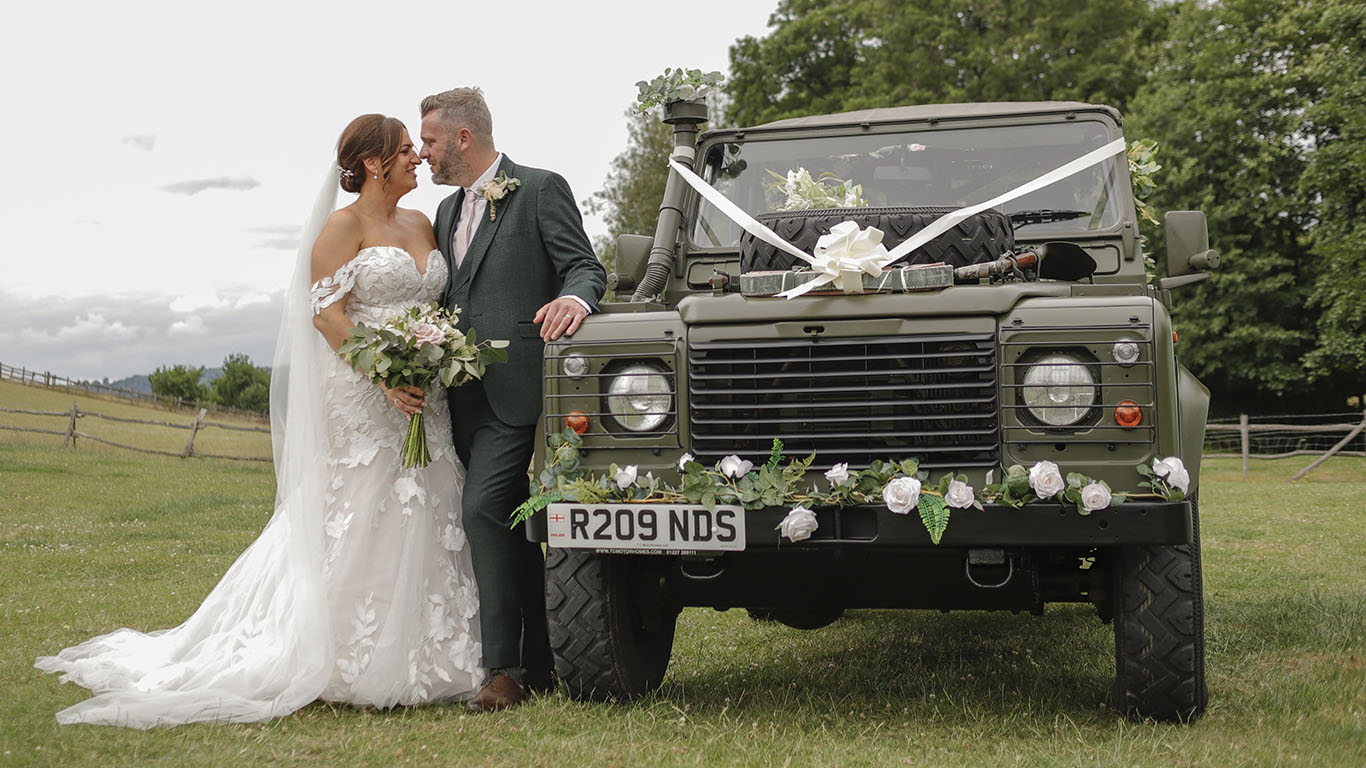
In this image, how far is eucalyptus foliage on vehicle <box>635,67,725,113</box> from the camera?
231 inches

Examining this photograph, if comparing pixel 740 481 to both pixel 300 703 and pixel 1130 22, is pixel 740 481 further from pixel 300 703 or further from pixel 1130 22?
pixel 1130 22

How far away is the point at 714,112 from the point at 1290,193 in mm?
17209

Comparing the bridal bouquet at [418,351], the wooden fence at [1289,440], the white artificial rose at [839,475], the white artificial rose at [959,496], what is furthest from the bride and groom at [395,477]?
the wooden fence at [1289,440]

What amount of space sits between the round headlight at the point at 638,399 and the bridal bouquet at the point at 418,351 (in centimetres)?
74

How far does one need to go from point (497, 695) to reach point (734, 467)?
4.87ft

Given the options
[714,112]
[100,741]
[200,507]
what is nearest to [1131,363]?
[100,741]

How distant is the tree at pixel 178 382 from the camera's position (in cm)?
9150

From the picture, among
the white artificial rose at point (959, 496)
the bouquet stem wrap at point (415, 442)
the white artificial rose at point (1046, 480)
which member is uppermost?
the bouquet stem wrap at point (415, 442)

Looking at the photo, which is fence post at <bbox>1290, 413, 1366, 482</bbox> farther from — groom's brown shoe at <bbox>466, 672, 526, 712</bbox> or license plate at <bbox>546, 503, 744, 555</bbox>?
license plate at <bbox>546, 503, 744, 555</bbox>

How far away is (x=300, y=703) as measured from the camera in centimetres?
471

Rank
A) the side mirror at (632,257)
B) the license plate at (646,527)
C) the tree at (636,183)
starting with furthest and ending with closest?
1. the tree at (636,183)
2. the side mirror at (632,257)
3. the license plate at (646,527)

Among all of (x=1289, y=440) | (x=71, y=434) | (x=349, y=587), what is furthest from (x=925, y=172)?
(x=71, y=434)

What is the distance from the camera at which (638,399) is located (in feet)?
13.8

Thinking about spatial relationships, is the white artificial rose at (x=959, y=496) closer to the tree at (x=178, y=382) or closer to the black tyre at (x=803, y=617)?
the black tyre at (x=803, y=617)
